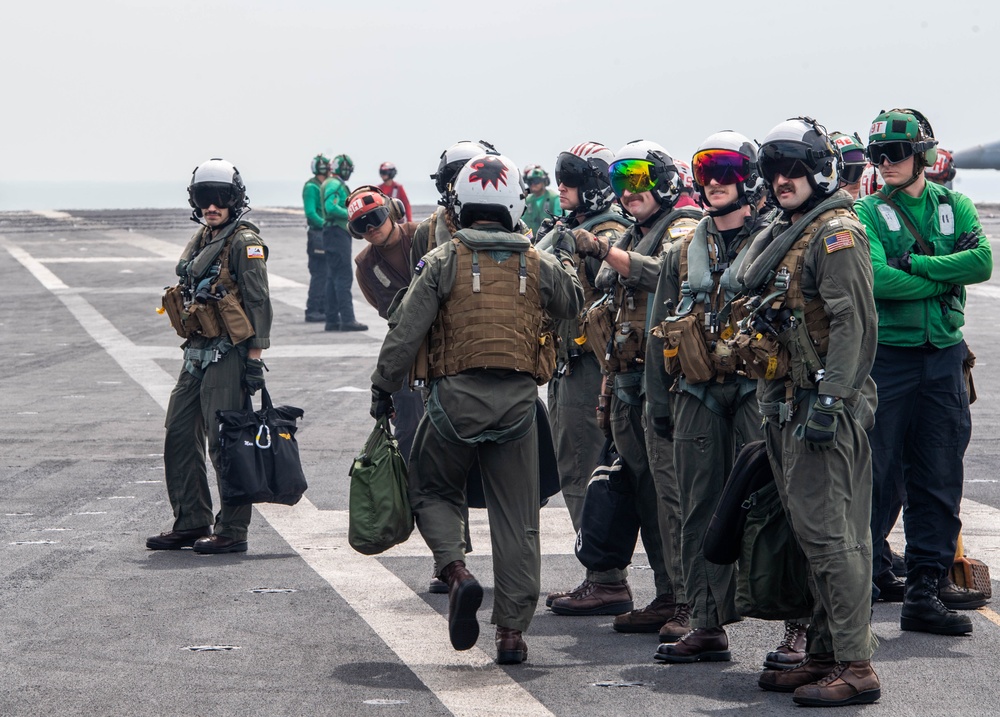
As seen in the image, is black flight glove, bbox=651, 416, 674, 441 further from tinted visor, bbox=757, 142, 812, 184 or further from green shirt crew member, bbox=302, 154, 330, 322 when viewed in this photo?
green shirt crew member, bbox=302, 154, 330, 322

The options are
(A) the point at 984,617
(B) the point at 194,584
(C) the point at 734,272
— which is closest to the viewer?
(C) the point at 734,272

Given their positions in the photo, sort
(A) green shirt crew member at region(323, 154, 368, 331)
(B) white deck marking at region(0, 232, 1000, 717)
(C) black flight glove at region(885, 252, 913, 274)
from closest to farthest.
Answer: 1. (B) white deck marking at region(0, 232, 1000, 717)
2. (C) black flight glove at region(885, 252, 913, 274)
3. (A) green shirt crew member at region(323, 154, 368, 331)

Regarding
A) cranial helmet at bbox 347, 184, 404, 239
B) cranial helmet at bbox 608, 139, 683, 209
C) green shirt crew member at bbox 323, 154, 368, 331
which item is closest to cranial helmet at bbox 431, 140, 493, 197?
cranial helmet at bbox 347, 184, 404, 239

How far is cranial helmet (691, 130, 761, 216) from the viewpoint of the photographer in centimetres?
613

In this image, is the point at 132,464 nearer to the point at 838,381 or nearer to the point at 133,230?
the point at 838,381

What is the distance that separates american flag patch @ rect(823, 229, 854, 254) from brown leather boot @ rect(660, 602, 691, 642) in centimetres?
181

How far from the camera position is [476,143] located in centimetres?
777

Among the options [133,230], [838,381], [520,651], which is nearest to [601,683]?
[520,651]

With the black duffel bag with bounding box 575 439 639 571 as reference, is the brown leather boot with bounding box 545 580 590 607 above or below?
below

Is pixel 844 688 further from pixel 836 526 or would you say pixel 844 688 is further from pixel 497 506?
pixel 497 506

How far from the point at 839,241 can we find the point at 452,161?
2.71 meters

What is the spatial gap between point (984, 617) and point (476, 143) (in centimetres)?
345

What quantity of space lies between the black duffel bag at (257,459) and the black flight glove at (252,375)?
0.27 ft

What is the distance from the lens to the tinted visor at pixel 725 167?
241 inches
